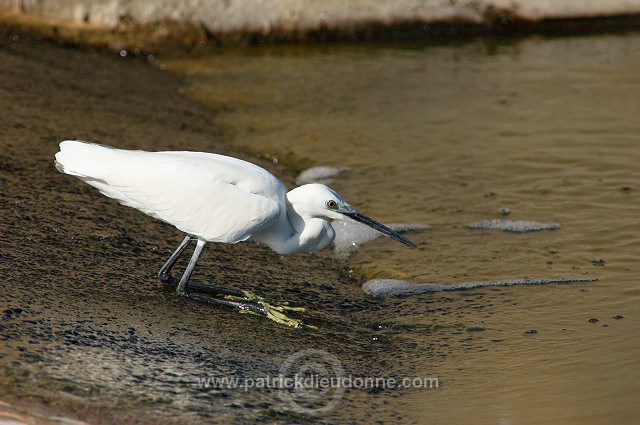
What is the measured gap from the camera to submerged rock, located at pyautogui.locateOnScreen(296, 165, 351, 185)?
7.73 metres

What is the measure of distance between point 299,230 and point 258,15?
737cm

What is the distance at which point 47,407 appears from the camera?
345cm

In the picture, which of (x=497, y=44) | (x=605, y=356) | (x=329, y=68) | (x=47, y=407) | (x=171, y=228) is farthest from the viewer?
(x=497, y=44)

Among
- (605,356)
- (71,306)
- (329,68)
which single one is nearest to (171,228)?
(71,306)

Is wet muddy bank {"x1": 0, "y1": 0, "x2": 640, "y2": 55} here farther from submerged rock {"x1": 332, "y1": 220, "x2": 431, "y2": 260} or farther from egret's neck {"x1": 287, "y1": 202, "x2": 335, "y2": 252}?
egret's neck {"x1": 287, "y1": 202, "x2": 335, "y2": 252}

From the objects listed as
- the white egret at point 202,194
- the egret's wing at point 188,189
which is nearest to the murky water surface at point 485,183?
the white egret at point 202,194

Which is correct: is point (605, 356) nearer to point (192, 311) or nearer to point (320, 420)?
point (320, 420)

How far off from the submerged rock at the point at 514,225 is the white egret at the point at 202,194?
176 cm

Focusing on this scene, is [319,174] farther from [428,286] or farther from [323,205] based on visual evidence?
[323,205]

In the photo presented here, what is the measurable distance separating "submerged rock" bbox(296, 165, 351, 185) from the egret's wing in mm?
2607

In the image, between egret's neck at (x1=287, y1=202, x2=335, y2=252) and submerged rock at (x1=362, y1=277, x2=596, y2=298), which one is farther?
submerged rock at (x1=362, y1=277, x2=596, y2=298)

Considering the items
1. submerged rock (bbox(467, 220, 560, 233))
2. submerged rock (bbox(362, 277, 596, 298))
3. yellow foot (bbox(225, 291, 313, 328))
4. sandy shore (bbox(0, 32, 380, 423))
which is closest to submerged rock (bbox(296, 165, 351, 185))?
sandy shore (bbox(0, 32, 380, 423))

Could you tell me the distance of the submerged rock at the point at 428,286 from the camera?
18.7 ft

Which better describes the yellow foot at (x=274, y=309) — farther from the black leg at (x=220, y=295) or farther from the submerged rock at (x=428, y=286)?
the submerged rock at (x=428, y=286)
